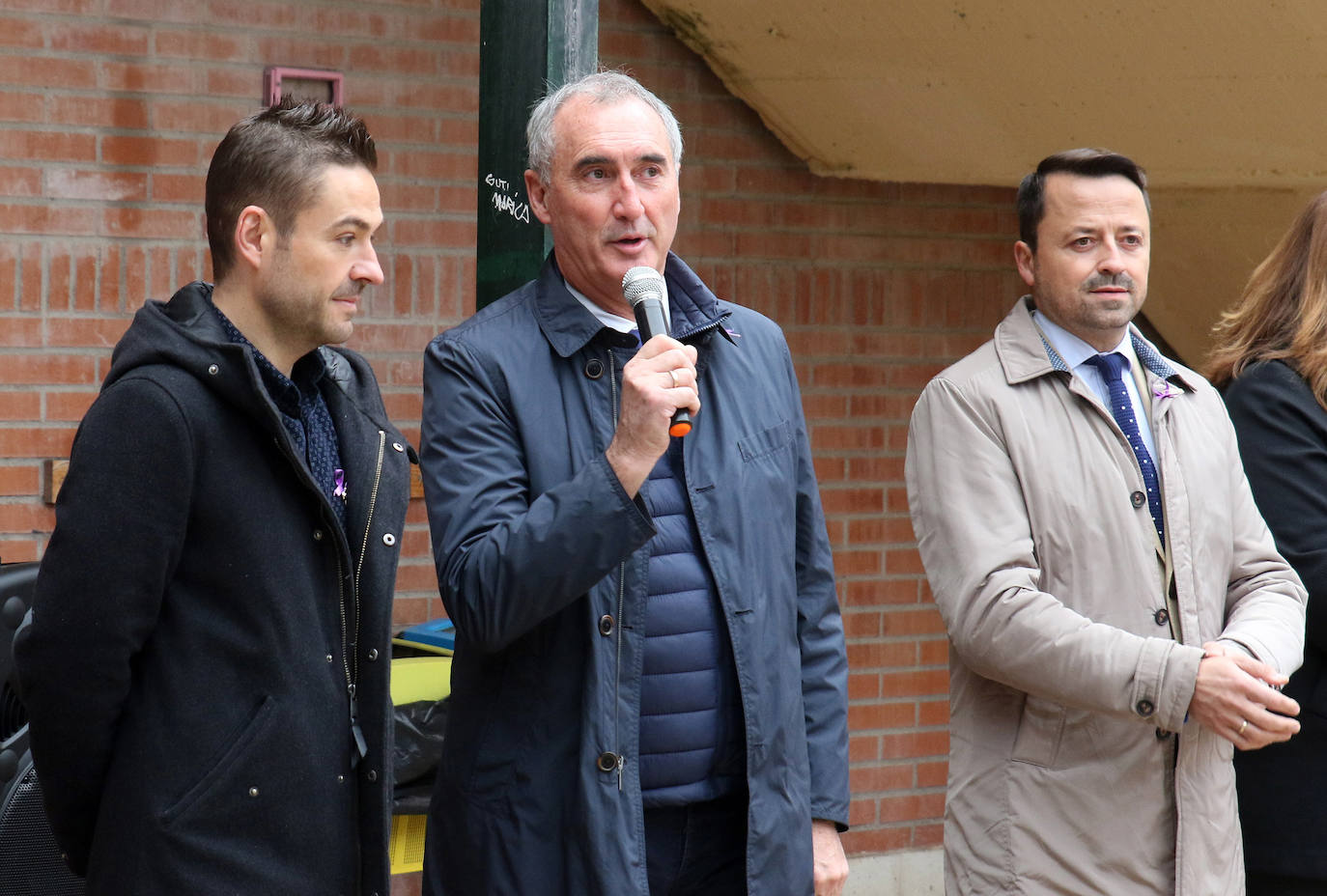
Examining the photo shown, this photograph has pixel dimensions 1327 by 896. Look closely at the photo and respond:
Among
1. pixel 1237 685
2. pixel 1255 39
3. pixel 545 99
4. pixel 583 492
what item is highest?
pixel 1255 39

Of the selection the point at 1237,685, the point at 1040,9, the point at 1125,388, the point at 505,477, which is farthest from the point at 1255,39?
the point at 505,477

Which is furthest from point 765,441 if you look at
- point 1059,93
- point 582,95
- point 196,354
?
point 1059,93

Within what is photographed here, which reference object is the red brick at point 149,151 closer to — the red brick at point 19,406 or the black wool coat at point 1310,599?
the red brick at point 19,406

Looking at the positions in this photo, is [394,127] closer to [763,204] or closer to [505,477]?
[763,204]

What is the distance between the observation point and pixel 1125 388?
3148 mm

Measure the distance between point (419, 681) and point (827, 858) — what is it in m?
1.53

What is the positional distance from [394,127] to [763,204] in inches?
48.5

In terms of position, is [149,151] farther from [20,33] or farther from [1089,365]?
[1089,365]

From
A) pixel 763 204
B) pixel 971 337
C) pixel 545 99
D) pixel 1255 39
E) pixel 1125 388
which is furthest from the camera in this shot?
pixel 971 337

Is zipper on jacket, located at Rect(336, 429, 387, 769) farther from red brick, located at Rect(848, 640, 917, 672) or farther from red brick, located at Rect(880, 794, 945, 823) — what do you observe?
red brick, located at Rect(880, 794, 945, 823)

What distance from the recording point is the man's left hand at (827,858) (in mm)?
2547

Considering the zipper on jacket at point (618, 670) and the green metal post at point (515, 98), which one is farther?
the green metal post at point (515, 98)

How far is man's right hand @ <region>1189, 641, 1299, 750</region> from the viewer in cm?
272

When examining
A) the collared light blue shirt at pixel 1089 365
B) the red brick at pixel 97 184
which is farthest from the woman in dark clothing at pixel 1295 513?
the red brick at pixel 97 184
